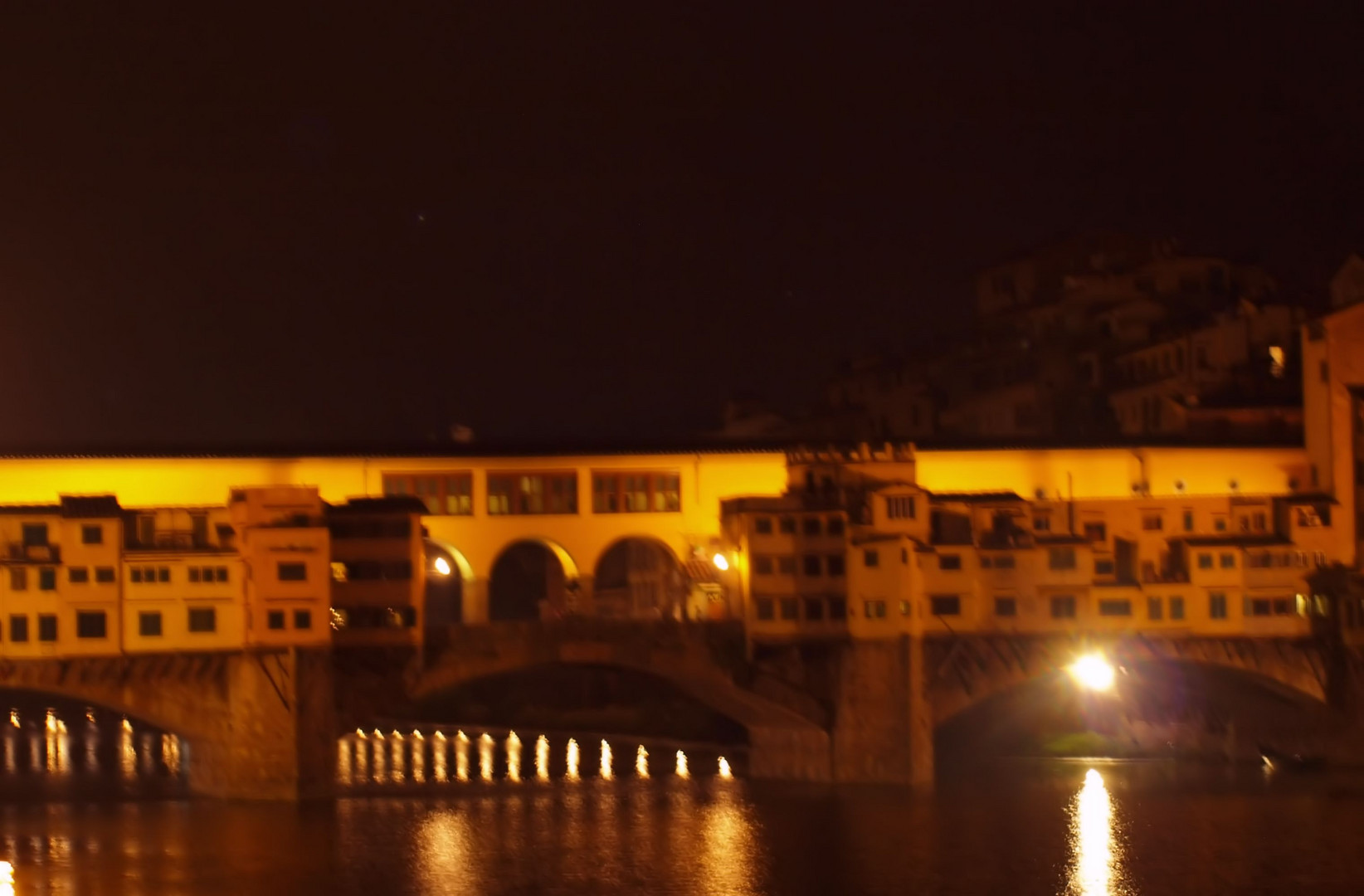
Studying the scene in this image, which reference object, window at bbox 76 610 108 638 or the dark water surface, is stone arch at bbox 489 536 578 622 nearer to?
the dark water surface

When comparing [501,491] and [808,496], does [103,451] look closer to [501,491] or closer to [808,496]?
[501,491]

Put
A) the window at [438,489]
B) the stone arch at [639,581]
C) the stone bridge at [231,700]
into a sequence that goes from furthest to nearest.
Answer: the stone arch at [639,581], the window at [438,489], the stone bridge at [231,700]

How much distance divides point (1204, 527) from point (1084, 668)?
3.28m

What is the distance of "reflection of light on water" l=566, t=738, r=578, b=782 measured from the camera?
39875 millimetres

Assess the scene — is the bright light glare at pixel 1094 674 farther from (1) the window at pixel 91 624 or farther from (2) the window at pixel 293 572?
(1) the window at pixel 91 624

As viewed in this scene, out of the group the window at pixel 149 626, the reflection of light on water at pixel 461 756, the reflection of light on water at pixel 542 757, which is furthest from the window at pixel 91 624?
the reflection of light on water at pixel 542 757

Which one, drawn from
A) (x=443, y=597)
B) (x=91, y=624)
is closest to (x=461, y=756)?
(x=443, y=597)

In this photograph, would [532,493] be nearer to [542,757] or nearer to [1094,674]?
[542,757]

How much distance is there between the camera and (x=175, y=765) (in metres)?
41.8

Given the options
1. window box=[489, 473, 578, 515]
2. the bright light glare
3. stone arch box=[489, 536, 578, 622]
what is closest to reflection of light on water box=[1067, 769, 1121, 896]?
the bright light glare

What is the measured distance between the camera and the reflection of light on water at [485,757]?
4056 cm

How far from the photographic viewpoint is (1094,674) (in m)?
39.9

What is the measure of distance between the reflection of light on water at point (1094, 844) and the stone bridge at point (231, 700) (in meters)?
11.3

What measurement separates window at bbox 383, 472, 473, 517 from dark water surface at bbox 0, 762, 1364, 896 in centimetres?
495
